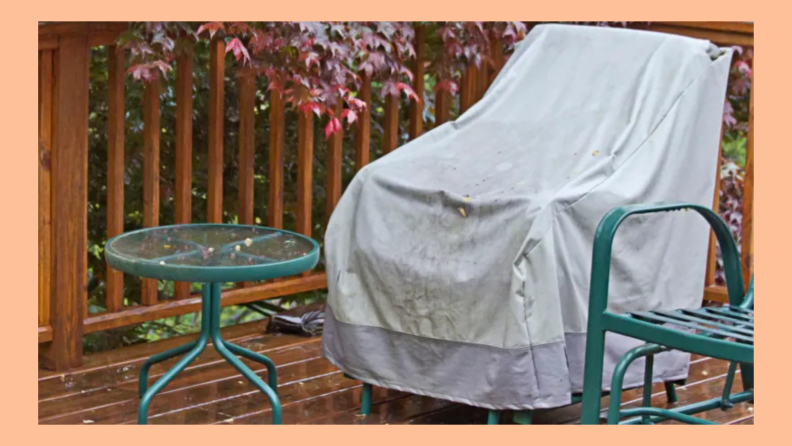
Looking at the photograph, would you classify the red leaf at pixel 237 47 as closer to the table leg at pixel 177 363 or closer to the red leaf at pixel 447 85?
the table leg at pixel 177 363

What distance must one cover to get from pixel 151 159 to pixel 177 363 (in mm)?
936

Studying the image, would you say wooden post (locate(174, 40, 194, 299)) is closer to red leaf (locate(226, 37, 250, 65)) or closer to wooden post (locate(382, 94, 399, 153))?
red leaf (locate(226, 37, 250, 65))

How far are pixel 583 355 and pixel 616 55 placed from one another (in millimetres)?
989

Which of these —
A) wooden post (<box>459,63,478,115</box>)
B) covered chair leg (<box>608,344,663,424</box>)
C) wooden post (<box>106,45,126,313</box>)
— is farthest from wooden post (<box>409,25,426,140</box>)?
covered chair leg (<box>608,344,663,424</box>)

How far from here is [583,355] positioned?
9.52ft

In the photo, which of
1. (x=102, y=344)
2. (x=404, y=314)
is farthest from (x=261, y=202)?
(x=404, y=314)

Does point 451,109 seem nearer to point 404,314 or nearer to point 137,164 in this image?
point 137,164

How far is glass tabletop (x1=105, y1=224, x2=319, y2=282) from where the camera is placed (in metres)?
2.78

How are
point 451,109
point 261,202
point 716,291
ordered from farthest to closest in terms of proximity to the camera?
1. point 451,109
2. point 261,202
3. point 716,291

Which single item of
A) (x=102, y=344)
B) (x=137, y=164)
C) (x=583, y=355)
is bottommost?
(x=102, y=344)

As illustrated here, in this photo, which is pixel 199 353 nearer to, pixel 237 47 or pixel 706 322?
pixel 237 47

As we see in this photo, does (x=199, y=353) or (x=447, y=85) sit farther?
(x=447, y=85)

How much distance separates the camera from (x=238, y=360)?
10.0ft

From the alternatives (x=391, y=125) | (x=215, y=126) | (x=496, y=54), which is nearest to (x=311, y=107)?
(x=215, y=126)
